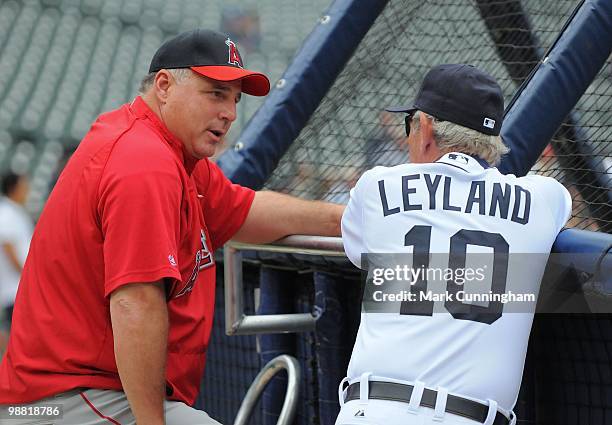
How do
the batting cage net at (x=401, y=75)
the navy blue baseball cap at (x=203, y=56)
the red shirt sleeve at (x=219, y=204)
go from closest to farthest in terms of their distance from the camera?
the navy blue baseball cap at (x=203, y=56)
the red shirt sleeve at (x=219, y=204)
the batting cage net at (x=401, y=75)

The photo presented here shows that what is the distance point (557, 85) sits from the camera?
2.48 m

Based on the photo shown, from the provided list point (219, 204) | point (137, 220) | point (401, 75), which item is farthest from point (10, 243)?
point (137, 220)

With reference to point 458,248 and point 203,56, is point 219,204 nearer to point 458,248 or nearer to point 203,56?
point 203,56

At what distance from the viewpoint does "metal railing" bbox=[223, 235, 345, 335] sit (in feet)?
7.36

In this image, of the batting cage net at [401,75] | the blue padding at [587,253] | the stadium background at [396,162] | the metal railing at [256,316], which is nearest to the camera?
the blue padding at [587,253]

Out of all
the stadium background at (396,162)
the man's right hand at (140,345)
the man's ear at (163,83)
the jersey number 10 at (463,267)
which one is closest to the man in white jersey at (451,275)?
the jersey number 10 at (463,267)

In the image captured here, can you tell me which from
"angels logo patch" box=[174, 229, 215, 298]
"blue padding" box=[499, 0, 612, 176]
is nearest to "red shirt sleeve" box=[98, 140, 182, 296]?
"angels logo patch" box=[174, 229, 215, 298]

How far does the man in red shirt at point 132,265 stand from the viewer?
6.03 ft

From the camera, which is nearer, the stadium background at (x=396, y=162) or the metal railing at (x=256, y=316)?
the stadium background at (x=396, y=162)

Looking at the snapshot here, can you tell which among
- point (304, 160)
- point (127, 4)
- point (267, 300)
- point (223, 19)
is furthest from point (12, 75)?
point (267, 300)

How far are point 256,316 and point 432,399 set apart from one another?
0.64 metres

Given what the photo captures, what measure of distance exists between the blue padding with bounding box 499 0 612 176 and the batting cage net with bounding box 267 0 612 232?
50cm

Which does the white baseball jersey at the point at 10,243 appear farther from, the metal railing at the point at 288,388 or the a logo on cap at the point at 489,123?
the a logo on cap at the point at 489,123

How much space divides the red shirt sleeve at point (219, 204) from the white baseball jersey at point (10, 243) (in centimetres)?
298
